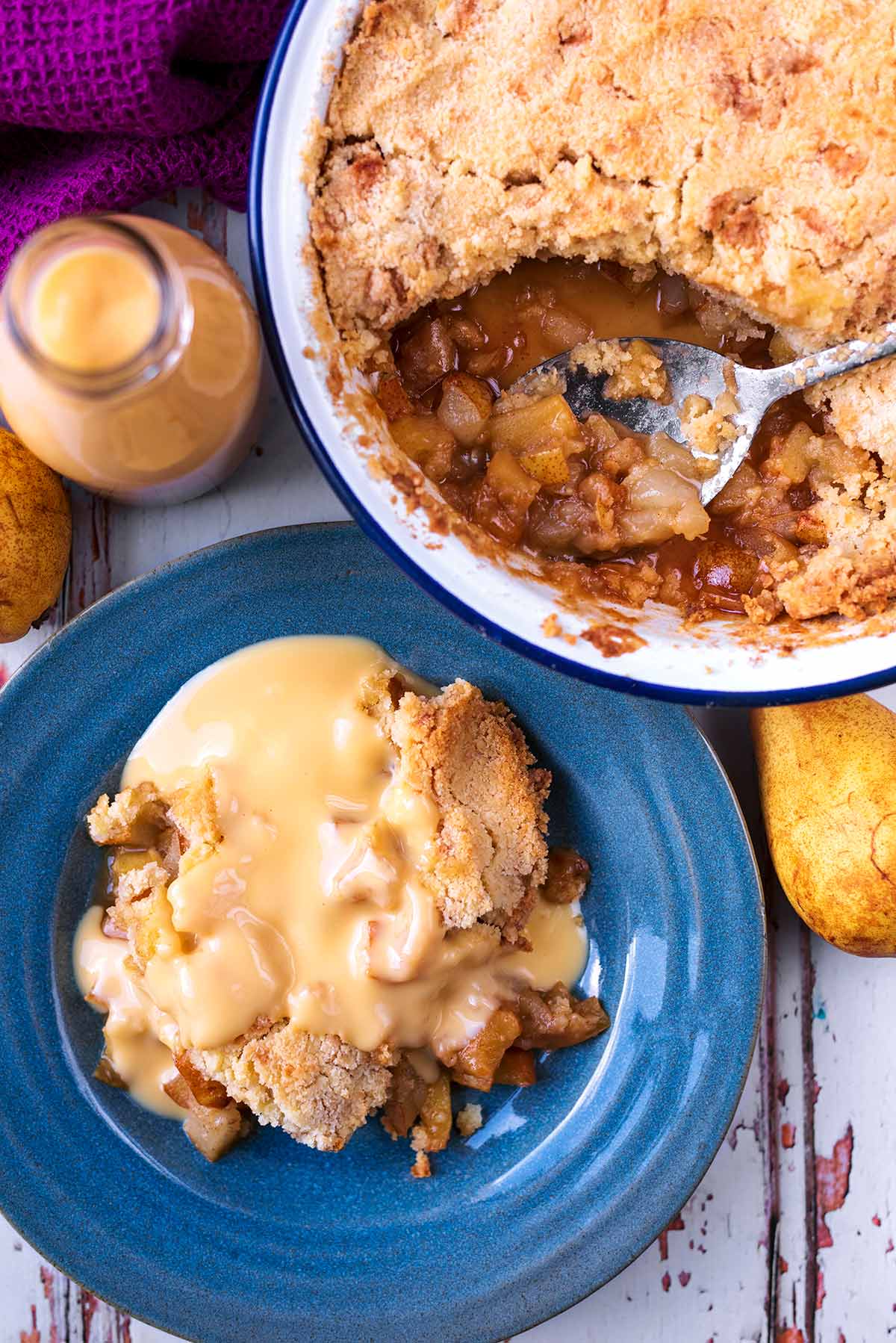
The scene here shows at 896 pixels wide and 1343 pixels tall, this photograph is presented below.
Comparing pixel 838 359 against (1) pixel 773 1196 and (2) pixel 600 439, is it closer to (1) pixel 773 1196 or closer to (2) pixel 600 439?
(2) pixel 600 439

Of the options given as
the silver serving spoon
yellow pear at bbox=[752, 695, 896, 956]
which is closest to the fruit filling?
the silver serving spoon

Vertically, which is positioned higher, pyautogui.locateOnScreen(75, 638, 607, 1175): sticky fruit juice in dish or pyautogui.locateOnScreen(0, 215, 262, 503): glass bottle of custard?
pyautogui.locateOnScreen(0, 215, 262, 503): glass bottle of custard

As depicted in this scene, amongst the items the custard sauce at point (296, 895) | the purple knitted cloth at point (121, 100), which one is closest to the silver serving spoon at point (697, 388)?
the custard sauce at point (296, 895)

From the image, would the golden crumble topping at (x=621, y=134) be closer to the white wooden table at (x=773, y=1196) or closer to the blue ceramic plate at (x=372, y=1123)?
the blue ceramic plate at (x=372, y=1123)

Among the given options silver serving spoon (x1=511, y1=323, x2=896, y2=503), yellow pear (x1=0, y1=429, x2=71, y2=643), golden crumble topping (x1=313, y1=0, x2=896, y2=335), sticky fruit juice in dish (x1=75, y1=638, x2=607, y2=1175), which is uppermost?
golden crumble topping (x1=313, y1=0, x2=896, y2=335)

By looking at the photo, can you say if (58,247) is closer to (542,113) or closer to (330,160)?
(330,160)

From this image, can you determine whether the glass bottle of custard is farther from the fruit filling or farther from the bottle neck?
the fruit filling
